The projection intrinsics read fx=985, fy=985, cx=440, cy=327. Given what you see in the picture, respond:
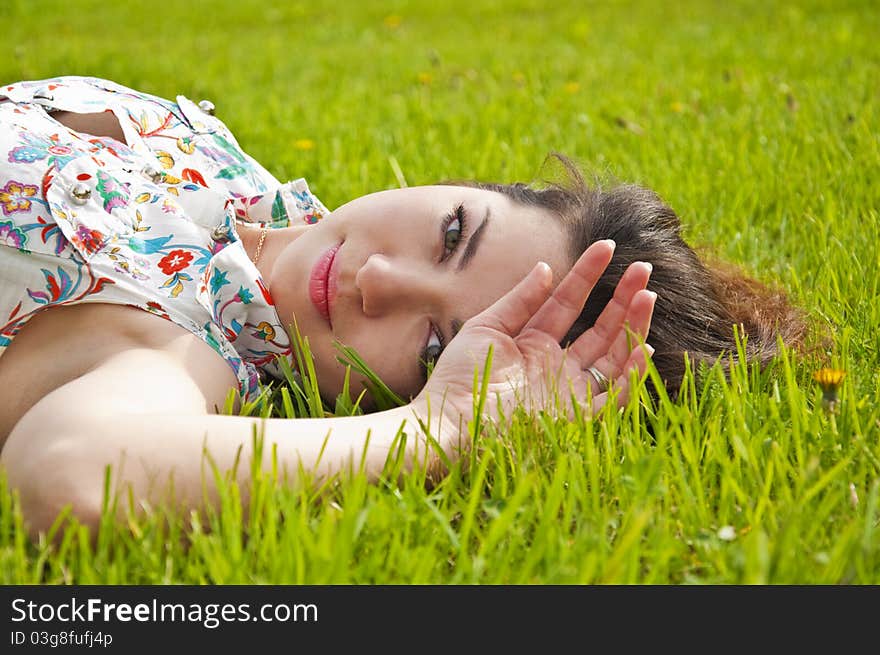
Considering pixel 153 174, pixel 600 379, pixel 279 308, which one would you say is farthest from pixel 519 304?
pixel 153 174

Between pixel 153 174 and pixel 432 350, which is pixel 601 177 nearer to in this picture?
pixel 432 350

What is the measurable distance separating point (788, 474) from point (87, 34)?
7.61m

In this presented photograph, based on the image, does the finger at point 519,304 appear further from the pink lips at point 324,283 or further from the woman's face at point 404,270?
the pink lips at point 324,283

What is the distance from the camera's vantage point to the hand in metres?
1.72

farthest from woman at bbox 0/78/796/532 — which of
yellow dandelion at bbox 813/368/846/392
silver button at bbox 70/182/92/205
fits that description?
yellow dandelion at bbox 813/368/846/392

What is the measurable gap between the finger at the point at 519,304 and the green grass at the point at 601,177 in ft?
0.76

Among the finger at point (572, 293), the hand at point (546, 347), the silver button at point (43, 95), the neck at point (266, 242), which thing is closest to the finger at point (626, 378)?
the hand at point (546, 347)

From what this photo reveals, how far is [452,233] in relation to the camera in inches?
77.2

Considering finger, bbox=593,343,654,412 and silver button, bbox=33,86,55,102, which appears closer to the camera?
finger, bbox=593,343,654,412

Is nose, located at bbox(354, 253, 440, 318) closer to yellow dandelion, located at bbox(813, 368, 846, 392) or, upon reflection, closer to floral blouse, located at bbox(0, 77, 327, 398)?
floral blouse, located at bbox(0, 77, 327, 398)

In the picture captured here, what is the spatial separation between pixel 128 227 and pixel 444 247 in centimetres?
62

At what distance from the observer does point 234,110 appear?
4.52m

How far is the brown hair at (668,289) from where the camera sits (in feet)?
6.53
